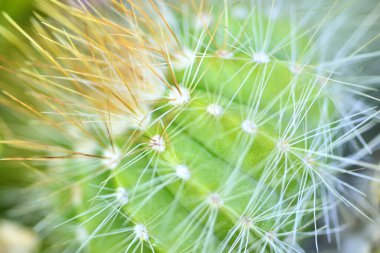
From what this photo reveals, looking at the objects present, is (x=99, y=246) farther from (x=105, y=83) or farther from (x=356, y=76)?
(x=356, y=76)

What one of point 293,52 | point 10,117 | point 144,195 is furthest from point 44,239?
point 293,52

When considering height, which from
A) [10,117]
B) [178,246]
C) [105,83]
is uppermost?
[10,117]

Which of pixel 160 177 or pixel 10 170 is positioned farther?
pixel 10 170

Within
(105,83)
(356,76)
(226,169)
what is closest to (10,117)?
(105,83)

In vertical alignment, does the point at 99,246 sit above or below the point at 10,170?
below

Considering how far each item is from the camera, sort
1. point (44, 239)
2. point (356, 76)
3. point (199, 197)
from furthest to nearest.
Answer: point (44, 239)
point (356, 76)
point (199, 197)

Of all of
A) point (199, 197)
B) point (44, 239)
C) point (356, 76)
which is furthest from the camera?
point (44, 239)
